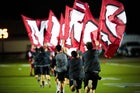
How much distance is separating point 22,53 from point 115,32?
49490 millimetres

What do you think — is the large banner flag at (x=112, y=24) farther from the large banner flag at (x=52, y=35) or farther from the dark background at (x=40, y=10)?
the dark background at (x=40, y=10)

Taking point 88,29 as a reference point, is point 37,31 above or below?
below

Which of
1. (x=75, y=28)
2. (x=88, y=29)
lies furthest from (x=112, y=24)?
(x=75, y=28)

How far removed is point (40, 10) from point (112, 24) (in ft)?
202

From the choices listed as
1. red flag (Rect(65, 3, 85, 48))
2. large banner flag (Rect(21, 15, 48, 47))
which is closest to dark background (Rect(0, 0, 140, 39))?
large banner flag (Rect(21, 15, 48, 47))

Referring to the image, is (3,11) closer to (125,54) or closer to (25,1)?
(25,1)

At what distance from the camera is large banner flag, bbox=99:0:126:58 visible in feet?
57.2

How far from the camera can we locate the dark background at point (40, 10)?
245 ft

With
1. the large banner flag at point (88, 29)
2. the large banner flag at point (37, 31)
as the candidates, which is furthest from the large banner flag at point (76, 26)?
the large banner flag at point (37, 31)

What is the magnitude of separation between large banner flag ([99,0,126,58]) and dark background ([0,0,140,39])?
56225 mm

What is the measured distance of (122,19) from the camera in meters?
17.8

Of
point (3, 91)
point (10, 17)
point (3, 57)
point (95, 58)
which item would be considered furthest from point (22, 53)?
point (95, 58)

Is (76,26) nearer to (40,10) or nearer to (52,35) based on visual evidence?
(52,35)

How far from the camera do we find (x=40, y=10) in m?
78.9
